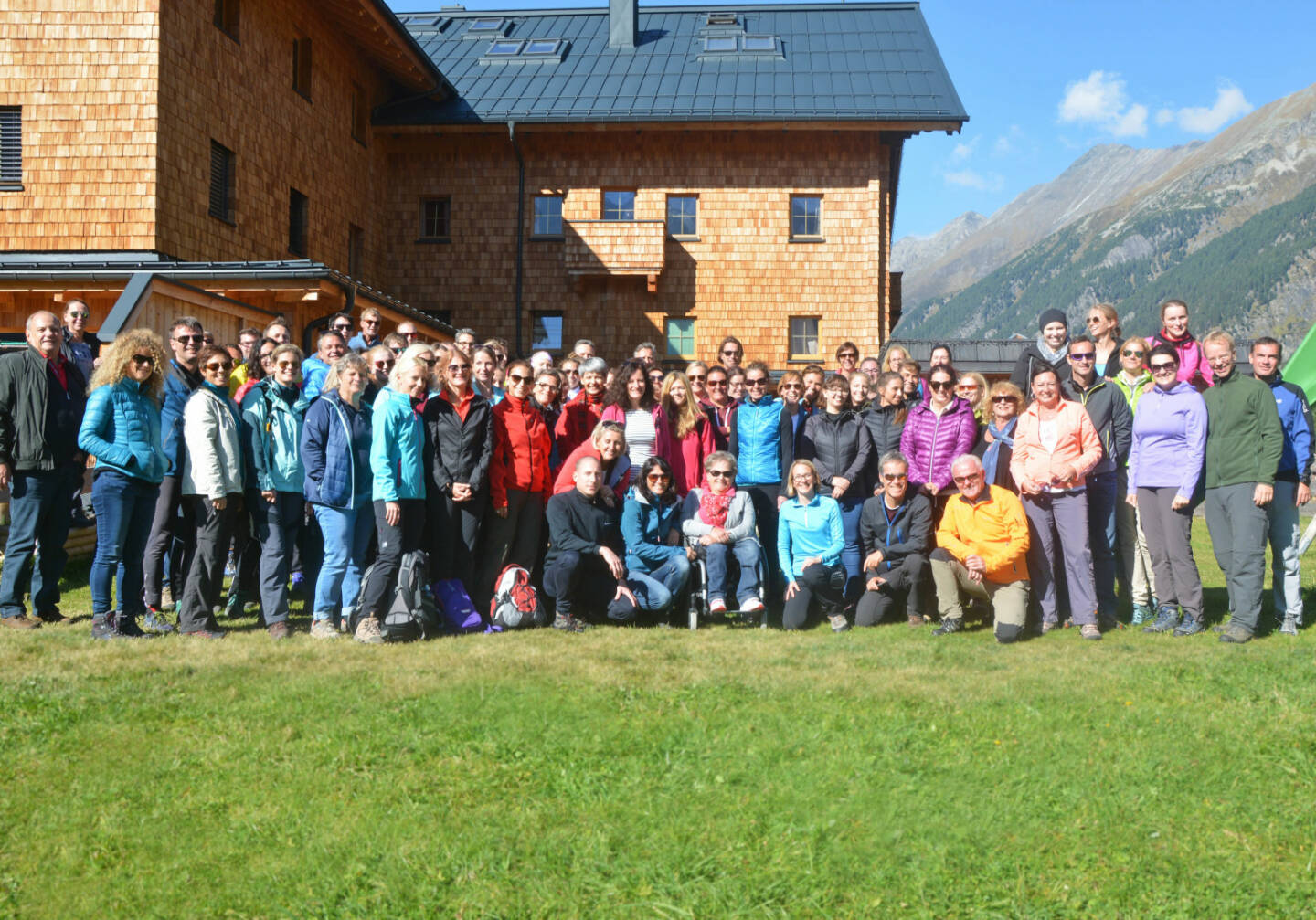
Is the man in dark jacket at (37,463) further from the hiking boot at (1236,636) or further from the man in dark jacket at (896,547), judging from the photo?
the hiking boot at (1236,636)

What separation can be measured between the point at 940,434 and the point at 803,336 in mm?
15079

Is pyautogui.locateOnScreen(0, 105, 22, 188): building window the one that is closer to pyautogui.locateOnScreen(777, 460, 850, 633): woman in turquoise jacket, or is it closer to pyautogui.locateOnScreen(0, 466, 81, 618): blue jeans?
pyautogui.locateOnScreen(0, 466, 81, 618): blue jeans

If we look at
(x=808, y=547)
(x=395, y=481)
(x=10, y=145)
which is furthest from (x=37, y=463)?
(x=10, y=145)


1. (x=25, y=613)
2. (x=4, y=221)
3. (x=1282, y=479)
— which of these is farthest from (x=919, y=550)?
(x=4, y=221)

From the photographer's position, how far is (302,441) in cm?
723

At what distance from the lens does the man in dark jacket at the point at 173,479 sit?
734 cm

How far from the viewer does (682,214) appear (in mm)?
23734

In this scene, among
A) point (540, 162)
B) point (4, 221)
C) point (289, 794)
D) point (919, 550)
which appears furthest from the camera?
point (540, 162)

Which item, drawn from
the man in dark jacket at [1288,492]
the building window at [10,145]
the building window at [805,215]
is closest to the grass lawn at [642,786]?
the man in dark jacket at [1288,492]

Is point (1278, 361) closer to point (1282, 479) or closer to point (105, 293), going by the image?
→ point (1282, 479)

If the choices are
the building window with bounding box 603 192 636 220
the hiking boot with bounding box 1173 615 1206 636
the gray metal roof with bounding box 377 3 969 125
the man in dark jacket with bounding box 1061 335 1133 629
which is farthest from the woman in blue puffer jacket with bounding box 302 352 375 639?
the building window with bounding box 603 192 636 220

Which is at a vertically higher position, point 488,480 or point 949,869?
A: point 488,480

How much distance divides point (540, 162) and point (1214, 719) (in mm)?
20707

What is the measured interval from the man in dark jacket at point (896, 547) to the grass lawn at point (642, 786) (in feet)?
5.50
